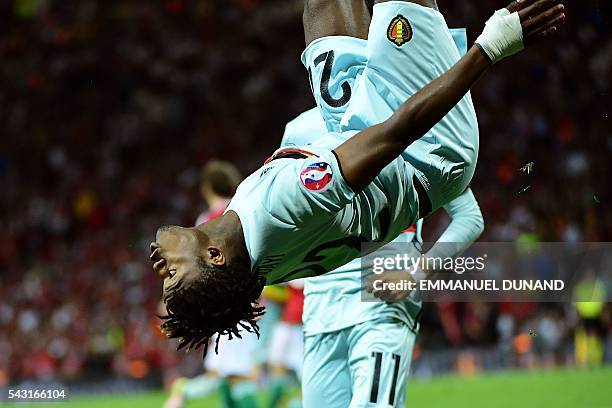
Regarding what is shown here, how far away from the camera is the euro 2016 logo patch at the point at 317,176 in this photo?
3164mm

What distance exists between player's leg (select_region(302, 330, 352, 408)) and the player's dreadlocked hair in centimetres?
124

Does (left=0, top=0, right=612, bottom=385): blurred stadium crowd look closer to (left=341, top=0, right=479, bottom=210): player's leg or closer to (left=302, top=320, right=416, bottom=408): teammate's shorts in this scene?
(left=302, top=320, right=416, bottom=408): teammate's shorts

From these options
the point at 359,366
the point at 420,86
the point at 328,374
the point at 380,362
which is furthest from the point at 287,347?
the point at 420,86

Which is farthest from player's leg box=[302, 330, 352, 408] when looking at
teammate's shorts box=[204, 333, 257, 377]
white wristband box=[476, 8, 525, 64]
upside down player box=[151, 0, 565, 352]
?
teammate's shorts box=[204, 333, 257, 377]

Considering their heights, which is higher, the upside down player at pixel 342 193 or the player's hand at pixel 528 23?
the player's hand at pixel 528 23

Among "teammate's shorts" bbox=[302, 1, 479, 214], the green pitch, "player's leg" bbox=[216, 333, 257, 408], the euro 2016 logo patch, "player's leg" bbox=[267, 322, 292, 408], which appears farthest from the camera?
the green pitch

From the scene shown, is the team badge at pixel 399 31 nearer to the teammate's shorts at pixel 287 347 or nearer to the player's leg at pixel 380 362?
the player's leg at pixel 380 362

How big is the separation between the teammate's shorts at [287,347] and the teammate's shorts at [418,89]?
12.6 ft

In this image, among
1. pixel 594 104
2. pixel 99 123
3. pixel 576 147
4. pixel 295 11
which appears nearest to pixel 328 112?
pixel 594 104

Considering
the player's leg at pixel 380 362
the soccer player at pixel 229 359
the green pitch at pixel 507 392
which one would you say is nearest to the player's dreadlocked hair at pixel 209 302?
the player's leg at pixel 380 362

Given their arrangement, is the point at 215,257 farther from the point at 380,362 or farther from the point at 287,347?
the point at 287,347

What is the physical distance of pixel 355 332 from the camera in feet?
14.9

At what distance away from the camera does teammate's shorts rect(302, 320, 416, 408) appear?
14.1ft

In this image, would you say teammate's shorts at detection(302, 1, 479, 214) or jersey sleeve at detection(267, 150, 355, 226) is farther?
teammate's shorts at detection(302, 1, 479, 214)
